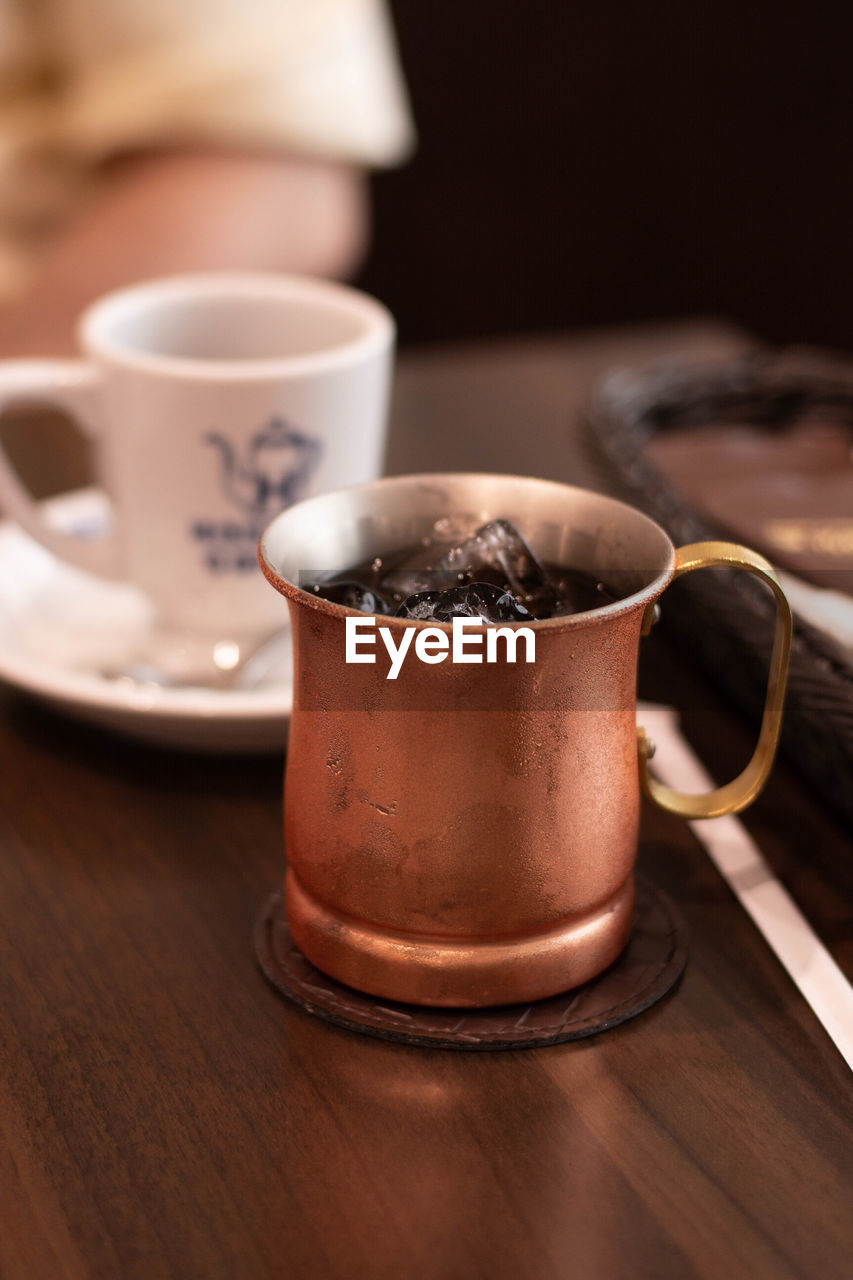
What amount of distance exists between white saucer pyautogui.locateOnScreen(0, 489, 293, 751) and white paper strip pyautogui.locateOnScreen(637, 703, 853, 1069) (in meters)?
0.17

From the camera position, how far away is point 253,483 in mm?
564

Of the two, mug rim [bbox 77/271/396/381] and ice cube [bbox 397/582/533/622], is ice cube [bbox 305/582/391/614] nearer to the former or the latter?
ice cube [bbox 397/582/533/622]

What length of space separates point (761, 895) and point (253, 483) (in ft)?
0.90

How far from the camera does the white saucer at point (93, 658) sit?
20.0 inches

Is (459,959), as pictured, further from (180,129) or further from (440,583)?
(180,129)

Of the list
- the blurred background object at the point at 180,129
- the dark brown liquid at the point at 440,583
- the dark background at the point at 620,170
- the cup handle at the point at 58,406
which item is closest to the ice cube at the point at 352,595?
the dark brown liquid at the point at 440,583

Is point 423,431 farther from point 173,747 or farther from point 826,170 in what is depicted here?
point 826,170

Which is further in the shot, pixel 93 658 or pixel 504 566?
pixel 93 658

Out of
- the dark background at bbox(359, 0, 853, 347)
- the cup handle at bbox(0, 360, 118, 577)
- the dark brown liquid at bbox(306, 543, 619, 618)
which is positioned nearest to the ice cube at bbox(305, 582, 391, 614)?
the dark brown liquid at bbox(306, 543, 619, 618)

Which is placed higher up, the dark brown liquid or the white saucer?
the dark brown liquid

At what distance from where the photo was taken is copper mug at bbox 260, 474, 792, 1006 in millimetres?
365

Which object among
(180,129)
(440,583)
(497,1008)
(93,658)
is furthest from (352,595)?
(180,129)

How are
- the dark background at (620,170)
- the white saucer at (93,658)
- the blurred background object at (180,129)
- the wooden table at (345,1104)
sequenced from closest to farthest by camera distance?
the wooden table at (345,1104)
the white saucer at (93,658)
the blurred background object at (180,129)
the dark background at (620,170)

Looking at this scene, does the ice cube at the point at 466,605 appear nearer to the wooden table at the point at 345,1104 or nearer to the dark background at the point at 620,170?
the wooden table at the point at 345,1104
